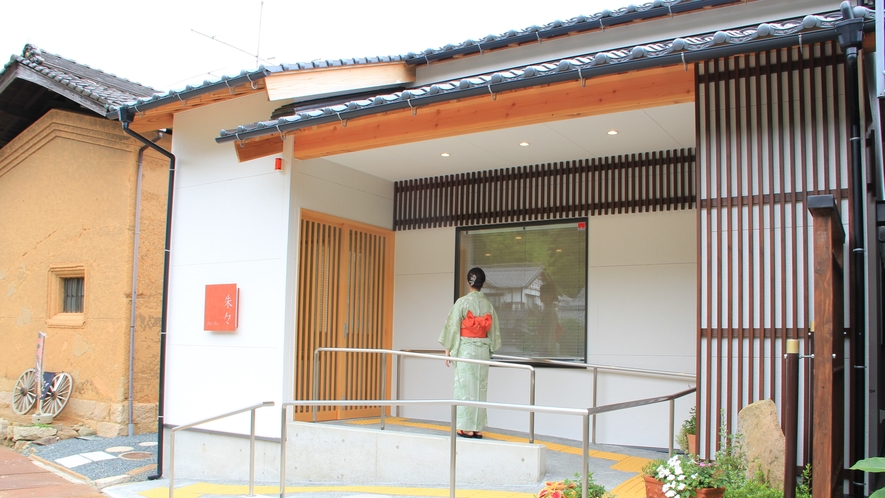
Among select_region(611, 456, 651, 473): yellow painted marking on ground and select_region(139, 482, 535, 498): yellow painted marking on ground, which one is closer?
select_region(139, 482, 535, 498): yellow painted marking on ground

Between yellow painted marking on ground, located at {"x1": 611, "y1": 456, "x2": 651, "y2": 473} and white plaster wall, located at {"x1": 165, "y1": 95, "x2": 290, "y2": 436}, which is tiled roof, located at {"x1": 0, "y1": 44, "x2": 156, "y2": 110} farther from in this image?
yellow painted marking on ground, located at {"x1": 611, "y1": 456, "x2": 651, "y2": 473}

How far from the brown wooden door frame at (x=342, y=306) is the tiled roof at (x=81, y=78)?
304 cm

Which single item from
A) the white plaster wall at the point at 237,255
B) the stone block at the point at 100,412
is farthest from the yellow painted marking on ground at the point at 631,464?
the stone block at the point at 100,412

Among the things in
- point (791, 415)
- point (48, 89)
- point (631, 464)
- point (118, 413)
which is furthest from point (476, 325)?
point (48, 89)

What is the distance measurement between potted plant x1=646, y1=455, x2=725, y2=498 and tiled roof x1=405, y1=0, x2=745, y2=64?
14.2 ft

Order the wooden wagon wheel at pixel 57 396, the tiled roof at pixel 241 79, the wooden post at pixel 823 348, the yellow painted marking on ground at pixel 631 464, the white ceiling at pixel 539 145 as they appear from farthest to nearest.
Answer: the wooden wagon wheel at pixel 57 396 < the tiled roof at pixel 241 79 < the white ceiling at pixel 539 145 < the yellow painted marking on ground at pixel 631 464 < the wooden post at pixel 823 348

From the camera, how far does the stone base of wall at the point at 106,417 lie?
32.8 ft

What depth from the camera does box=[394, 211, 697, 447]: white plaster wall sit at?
7484mm

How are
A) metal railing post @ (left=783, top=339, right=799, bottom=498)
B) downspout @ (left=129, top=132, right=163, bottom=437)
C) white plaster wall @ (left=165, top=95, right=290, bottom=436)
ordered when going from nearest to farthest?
metal railing post @ (left=783, top=339, right=799, bottom=498) → white plaster wall @ (left=165, top=95, right=290, bottom=436) → downspout @ (left=129, top=132, right=163, bottom=437)

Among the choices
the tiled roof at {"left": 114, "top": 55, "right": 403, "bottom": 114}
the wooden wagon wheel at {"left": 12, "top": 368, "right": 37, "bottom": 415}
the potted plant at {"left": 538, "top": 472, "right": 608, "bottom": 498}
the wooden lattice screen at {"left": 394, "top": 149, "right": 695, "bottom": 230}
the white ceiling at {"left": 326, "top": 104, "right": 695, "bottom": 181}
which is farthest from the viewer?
the wooden wagon wheel at {"left": 12, "top": 368, "right": 37, "bottom": 415}

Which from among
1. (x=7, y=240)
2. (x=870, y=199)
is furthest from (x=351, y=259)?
(x=7, y=240)

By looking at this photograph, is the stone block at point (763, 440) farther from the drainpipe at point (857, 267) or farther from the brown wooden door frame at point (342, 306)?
the brown wooden door frame at point (342, 306)

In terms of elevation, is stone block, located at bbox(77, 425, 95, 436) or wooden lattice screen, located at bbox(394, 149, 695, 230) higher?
wooden lattice screen, located at bbox(394, 149, 695, 230)

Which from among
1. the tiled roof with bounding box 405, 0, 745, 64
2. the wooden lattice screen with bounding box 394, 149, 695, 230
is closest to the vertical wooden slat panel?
the tiled roof with bounding box 405, 0, 745, 64
